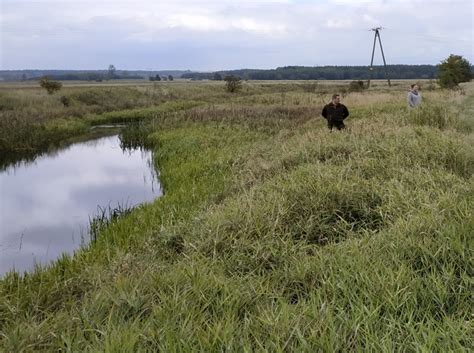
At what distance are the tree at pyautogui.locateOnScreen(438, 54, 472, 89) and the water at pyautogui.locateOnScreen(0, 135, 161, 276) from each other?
34.3 m

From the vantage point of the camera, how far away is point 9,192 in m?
13.1

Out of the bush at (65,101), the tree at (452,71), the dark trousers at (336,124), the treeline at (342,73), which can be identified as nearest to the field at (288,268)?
the dark trousers at (336,124)

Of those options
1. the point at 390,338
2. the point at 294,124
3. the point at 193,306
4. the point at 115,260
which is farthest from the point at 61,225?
the point at 294,124

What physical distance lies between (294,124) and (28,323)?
16635 mm

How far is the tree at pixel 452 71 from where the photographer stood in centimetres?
4306

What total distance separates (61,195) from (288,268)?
9.53m

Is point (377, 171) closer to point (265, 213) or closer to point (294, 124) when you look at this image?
point (265, 213)

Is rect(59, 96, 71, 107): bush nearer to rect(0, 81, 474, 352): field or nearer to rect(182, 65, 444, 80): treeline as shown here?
rect(0, 81, 474, 352): field

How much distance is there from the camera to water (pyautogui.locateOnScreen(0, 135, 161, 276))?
862 cm

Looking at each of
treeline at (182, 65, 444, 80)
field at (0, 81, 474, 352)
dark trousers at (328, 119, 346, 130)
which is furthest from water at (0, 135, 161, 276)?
treeline at (182, 65, 444, 80)

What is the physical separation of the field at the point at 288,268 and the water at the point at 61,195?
5.01ft

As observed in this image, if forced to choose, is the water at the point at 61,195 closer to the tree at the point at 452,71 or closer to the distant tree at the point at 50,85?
the distant tree at the point at 50,85

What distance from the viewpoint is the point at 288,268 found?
491cm

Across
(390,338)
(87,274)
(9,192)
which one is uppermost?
(390,338)
